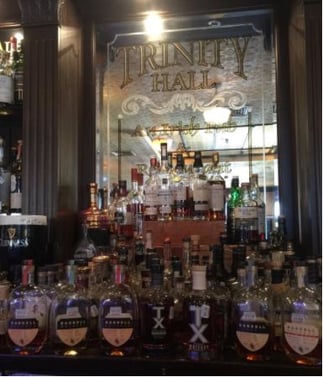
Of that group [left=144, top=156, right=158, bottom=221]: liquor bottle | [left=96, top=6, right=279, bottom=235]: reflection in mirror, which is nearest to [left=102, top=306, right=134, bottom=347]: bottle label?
[left=144, top=156, right=158, bottom=221]: liquor bottle

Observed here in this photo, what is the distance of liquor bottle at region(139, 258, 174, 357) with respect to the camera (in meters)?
1.19

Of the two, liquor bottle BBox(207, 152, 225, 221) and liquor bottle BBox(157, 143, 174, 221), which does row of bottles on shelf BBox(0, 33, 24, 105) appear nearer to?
liquor bottle BBox(157, 143, 174, 221)

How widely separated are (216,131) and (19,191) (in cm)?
90

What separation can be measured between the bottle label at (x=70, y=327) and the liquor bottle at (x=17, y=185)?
70cm

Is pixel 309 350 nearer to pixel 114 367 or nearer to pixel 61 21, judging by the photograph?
pixel 114 367

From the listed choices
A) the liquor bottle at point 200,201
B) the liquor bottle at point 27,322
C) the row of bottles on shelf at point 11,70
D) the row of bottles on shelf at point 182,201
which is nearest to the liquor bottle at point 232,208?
the row of bottles on shelf at point 182,201

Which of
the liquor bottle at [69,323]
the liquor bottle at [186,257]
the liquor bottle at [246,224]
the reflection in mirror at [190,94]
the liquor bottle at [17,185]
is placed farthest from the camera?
the reflection in mirror at [190,94]

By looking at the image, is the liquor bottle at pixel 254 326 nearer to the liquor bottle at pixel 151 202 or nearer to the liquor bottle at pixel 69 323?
the liquor bottle at pixel 69 323

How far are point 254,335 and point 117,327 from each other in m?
0.36

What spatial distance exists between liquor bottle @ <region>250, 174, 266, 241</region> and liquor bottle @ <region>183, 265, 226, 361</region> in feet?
1.66

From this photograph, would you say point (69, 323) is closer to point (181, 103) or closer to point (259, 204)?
point (259, 204)

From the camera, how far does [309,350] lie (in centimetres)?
109

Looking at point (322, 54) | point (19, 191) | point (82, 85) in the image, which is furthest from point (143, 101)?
point (322, 54)

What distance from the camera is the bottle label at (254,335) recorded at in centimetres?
113
